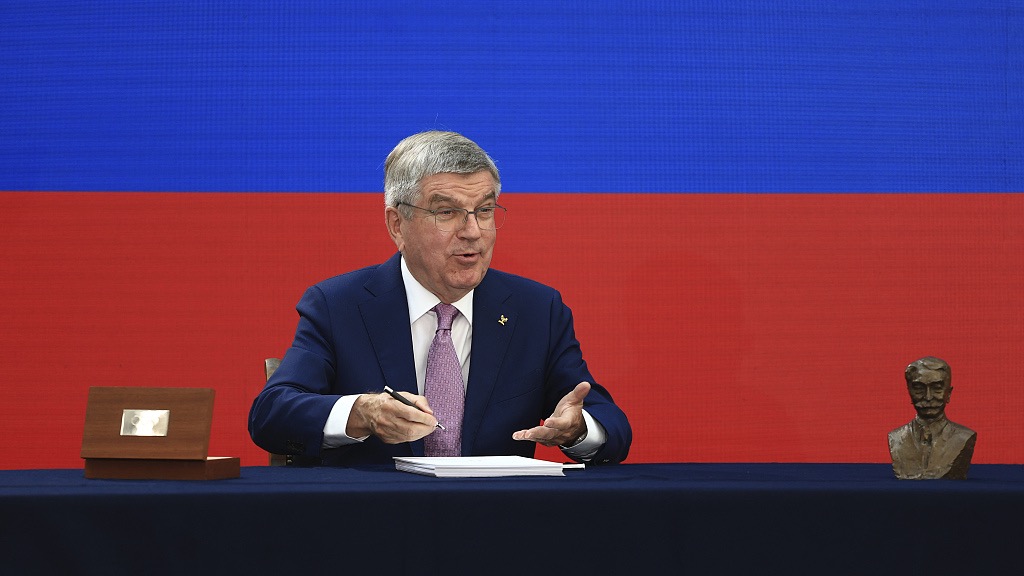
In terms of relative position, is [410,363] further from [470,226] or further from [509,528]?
[509,528]

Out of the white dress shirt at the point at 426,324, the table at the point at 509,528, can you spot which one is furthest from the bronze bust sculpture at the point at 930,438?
the white dress shirt at the point at 426,324

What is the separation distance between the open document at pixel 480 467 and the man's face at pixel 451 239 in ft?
2.13

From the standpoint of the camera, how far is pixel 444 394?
7.16 ft

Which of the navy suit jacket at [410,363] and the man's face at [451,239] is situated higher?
the man's face at [451,239]

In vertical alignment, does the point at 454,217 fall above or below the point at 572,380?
above

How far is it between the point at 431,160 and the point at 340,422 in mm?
678

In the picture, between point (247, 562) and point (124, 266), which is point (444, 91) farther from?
point (247, 562)

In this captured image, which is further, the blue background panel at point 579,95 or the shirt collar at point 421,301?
the blue background panel at point 579,95

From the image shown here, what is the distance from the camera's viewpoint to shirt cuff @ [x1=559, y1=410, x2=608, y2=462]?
2.02m

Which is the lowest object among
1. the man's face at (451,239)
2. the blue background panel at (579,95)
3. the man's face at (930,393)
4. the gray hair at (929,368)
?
the man's face at (930,393)

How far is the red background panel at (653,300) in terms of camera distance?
3.10m

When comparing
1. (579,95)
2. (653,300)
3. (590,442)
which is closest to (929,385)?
(590,442)

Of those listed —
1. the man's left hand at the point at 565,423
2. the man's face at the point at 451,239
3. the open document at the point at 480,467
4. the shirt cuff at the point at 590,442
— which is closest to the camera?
the open document at the point at 480,467

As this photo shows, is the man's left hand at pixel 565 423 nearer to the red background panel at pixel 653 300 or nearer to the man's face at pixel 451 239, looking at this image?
the man's face at pixel 451 239
